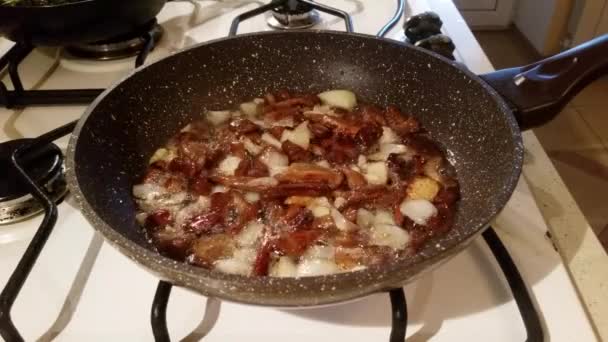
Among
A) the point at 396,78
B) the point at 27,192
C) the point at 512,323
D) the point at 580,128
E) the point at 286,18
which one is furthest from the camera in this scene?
the point at 580,128

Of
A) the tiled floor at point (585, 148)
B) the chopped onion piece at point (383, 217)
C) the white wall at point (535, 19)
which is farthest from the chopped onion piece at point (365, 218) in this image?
the white wall at point (535, 19)

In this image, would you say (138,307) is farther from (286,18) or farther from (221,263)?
(286,18)

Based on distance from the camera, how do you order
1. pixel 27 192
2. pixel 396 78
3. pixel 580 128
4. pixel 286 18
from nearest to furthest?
pixel 27 192
pixel 396 78
pixel 286 18
pixel 580 128

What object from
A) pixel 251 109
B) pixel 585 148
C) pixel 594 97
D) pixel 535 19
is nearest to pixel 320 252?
pixel 251 109

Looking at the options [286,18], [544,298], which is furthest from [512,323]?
[286,18]

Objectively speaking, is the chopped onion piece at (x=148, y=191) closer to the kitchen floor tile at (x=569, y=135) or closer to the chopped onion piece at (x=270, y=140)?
the chopped onion piece at (x=270, y=140)

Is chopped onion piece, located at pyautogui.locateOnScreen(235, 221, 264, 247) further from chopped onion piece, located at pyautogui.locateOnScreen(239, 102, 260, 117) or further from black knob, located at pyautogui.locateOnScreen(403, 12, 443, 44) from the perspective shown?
black knob, located at pyautogui.locateOnScreen(403, 12, 443, 44)

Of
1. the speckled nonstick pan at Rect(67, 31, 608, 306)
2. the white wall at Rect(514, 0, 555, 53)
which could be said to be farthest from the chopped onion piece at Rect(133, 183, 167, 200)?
the white wall at Rect(514, 0, 555, 53)
